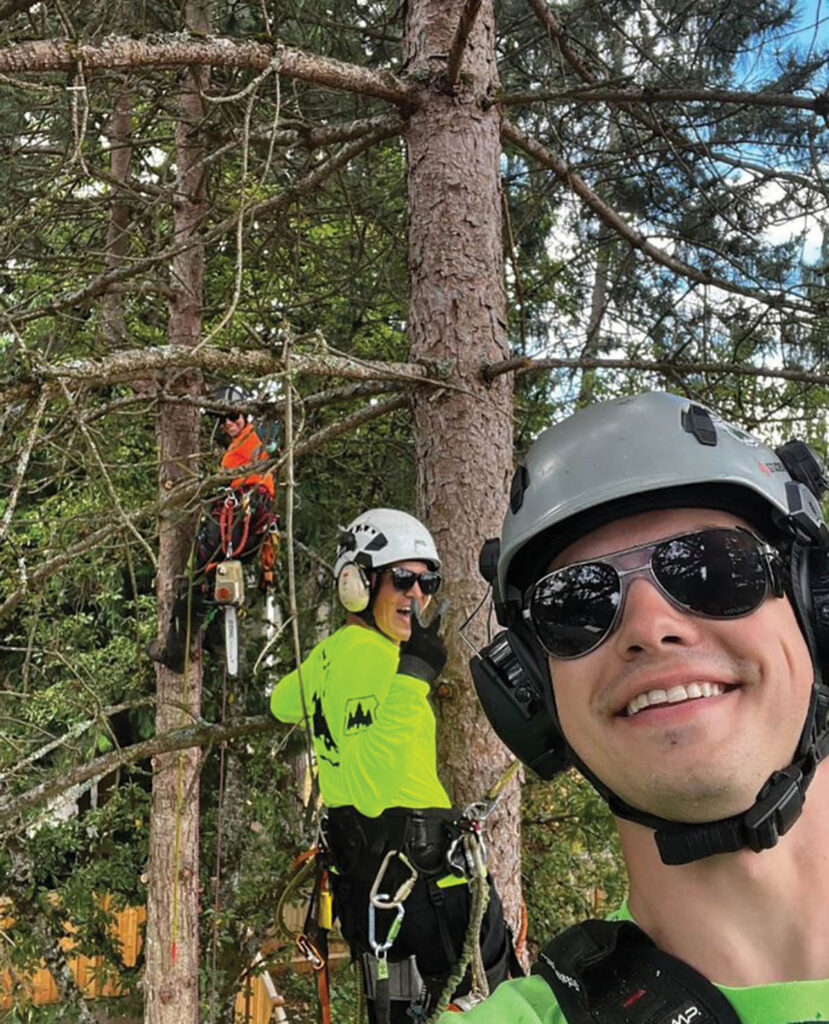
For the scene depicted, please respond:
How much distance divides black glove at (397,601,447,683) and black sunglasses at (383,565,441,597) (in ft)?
0.81

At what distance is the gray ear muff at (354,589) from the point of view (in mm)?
3920

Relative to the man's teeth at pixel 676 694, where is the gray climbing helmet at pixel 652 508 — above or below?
above

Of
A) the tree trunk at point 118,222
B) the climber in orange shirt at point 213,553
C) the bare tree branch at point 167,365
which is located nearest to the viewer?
the bare tree branch at point 167,365

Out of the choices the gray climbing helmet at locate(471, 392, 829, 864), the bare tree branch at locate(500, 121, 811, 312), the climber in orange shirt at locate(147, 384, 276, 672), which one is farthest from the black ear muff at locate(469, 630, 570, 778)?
the climber in orange shirt at locate(147, 384, 276, 672)

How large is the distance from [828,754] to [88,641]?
9.17 m

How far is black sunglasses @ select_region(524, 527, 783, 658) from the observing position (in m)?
1.43

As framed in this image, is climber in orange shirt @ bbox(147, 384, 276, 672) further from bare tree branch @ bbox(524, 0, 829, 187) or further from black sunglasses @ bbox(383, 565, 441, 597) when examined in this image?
bare tree branch @ bbox(524, 0, 829, 187)

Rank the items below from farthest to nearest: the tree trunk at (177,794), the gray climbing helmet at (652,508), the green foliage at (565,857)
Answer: the green foliage at (565,857), the tree trunk at (177,794), the gray climbing helmet at (652,508)

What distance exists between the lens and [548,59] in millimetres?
5738

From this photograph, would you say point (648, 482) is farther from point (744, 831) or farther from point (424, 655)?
point (424, 655)

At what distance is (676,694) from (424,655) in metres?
2.26

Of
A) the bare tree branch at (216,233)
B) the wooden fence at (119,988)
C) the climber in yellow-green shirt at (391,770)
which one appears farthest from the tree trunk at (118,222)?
the wooden fence at (119,988)

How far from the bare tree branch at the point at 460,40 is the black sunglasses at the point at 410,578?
193 centimetres

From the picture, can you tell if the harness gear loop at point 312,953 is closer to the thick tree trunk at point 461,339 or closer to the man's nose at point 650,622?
the thick tree trunk at point 461,339
